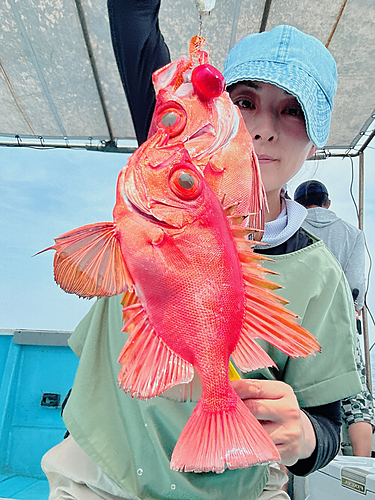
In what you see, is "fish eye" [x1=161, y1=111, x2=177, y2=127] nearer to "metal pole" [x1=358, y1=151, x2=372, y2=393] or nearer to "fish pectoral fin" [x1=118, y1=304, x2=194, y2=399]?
"fish pectoral fin" [x1=118, y1=304, x2=194, y2=399]

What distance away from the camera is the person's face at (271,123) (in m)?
0.82

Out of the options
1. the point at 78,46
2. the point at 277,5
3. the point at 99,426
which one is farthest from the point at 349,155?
the point at 99,426

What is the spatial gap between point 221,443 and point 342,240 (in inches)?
94.3

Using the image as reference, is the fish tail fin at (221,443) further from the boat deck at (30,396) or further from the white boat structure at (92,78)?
the boat deck at (30,396)

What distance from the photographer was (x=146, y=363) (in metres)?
0.45

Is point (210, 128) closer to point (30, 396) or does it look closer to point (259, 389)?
point (259, 389)

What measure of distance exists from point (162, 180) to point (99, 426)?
690 mm

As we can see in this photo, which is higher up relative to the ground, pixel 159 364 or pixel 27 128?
pixel 27 128

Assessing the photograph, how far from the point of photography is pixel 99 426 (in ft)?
2.91

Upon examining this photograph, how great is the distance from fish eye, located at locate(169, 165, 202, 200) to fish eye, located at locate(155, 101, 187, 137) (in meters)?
0.08

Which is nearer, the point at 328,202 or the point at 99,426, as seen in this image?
the point at 99,426

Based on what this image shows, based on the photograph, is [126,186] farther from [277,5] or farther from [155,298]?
[277,5]

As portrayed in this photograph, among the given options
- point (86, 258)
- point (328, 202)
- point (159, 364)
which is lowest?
point (159, 364)

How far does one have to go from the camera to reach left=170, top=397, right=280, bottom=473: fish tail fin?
1.26 ft
